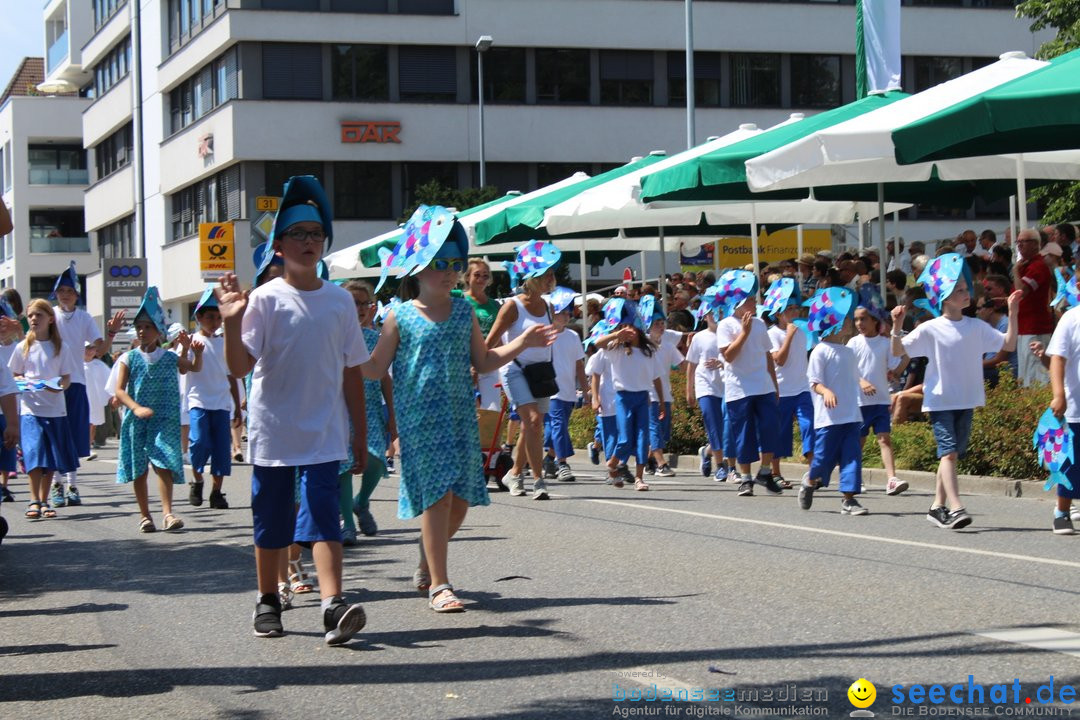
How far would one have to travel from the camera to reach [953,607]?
25.2 feet

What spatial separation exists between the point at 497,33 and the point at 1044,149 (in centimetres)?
3220

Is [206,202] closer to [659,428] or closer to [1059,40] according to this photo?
[1059,40]

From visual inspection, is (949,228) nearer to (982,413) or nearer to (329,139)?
(329,139)

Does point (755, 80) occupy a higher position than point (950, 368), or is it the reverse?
point (755, 80)

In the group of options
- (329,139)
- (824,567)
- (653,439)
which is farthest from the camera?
(329,139)

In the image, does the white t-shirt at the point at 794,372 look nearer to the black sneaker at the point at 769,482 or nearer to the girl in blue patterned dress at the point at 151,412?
the black sneaker at the point at 769,482

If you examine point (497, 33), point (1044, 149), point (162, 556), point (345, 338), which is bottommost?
point (162, 556)

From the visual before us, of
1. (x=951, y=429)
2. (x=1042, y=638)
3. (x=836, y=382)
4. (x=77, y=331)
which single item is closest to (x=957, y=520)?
(x=951, y=429)

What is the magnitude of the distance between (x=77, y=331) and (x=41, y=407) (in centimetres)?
123

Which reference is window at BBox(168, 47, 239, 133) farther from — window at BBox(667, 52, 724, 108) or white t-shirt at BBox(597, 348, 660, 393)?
white t-shirt at BBox(597, 348, 660, 393)

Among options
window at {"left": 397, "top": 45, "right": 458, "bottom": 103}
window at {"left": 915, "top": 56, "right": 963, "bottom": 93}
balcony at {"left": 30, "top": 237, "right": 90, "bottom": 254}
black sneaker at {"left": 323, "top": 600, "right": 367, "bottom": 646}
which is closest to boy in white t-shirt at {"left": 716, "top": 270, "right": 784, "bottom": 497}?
black sneaker at {"left": 323, "top": 600, "right": 367, "bottom": 646}

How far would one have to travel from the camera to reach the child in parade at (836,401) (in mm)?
12273

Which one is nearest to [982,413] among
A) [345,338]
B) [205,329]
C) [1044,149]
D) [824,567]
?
[1044,149]

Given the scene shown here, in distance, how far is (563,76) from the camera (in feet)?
157
